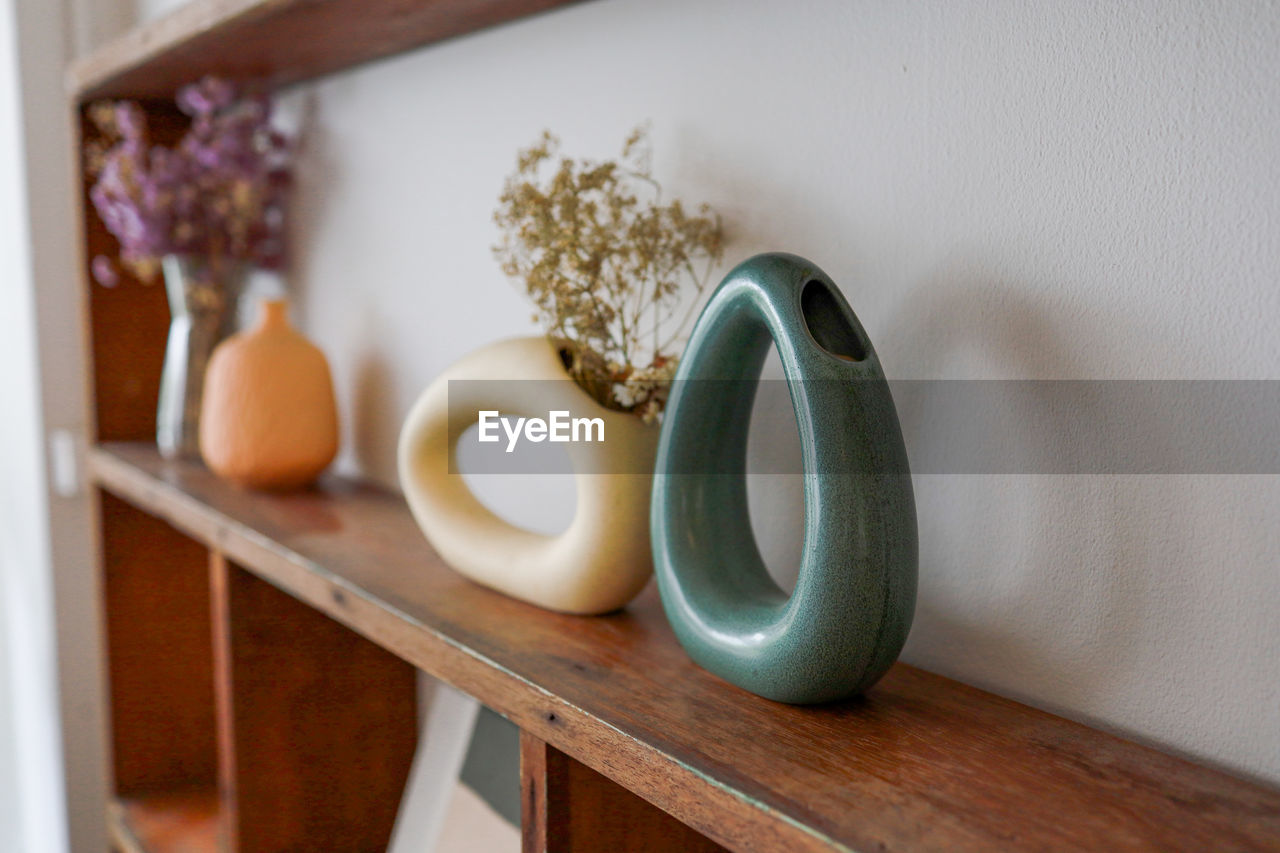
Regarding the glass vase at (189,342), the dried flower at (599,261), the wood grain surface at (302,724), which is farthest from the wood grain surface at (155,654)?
the dried flower at (599,261)

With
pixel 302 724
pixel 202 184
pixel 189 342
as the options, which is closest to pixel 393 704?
pixel 302 724

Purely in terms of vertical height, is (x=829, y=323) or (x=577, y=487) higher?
(x=829, y=323)

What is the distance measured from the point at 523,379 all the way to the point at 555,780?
26 centimetres

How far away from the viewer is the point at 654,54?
30.3 inches

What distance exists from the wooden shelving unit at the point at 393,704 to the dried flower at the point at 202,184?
6 centimetres

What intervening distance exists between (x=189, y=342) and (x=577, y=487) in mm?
774

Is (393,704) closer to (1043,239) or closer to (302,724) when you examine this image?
(302,724)

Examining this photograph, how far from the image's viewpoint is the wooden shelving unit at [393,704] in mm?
444

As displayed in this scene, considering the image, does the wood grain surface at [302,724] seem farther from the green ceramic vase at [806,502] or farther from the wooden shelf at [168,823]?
the green ceramic vase at [806,502]

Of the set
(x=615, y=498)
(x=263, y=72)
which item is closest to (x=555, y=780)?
(x=615, y=498)

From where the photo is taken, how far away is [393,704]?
41.8 inches

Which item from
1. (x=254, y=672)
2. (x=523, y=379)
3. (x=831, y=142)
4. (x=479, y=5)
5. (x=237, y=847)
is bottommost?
(x=237, y=847)

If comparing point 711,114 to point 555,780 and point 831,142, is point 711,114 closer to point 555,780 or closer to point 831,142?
point 831,142

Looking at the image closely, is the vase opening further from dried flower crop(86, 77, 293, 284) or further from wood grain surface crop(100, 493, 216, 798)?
wood grain surface crop(100, 493, 216, 798)
